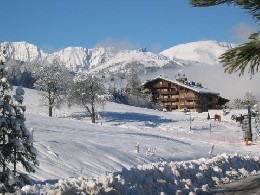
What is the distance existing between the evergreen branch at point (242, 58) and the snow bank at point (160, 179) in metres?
4.92

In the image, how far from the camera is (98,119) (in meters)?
74.6

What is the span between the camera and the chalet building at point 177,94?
116000 millimetres

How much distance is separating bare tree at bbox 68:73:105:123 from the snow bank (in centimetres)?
5610

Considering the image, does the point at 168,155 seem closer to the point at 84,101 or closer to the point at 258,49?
the point at 258,49

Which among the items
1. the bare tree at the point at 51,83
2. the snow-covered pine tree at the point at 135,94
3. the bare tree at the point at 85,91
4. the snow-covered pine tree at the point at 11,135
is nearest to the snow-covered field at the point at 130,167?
the snow-covered pine tree at the point at 11,135

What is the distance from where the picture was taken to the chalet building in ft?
381

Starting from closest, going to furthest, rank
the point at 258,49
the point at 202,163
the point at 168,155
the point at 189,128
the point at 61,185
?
the point at 258,49
the point at 61,185
the point at 202,163
the point at 168,155
the point at 189,128

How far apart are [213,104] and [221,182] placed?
112m

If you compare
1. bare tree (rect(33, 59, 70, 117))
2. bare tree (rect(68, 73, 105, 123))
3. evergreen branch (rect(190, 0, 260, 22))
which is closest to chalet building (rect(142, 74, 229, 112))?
bare tree (rect(68, 73, 105, 123))

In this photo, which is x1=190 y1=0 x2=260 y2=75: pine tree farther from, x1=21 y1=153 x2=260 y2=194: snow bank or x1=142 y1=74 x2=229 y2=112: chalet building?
x1=142 y1=74 x2=229 y2=112: chalet building

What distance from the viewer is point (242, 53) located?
6.15 m

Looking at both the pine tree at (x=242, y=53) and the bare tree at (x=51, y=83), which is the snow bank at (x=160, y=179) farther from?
the bare tree at (x=51, y=83)

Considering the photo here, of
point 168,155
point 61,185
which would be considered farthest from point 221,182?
point 168,155

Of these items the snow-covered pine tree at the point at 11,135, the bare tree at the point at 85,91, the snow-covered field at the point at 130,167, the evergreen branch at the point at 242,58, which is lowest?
the snow-covered field at the point at 130,167
